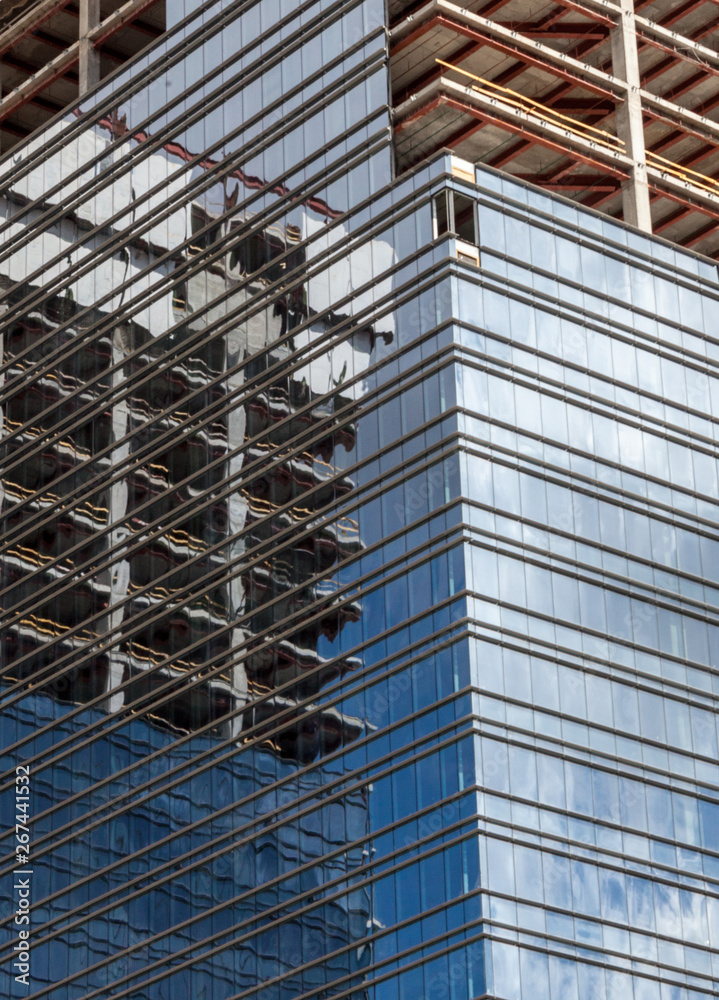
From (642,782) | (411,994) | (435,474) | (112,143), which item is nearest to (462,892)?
(411,994)

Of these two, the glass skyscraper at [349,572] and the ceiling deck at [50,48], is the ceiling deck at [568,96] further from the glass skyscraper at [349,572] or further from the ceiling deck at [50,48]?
the ceiling deck at [50,48]

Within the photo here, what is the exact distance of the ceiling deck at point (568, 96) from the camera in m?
105

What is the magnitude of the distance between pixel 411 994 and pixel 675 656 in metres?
19.4

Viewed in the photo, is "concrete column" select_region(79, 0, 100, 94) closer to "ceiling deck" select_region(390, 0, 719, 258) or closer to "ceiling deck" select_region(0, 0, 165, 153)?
"ceiling deck" select_region(0, 0, 165, 153)

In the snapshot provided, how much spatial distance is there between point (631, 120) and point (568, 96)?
4.50 m

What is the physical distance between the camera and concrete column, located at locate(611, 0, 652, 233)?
107250 mm

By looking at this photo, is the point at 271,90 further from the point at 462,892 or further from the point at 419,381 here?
the point at 462,892

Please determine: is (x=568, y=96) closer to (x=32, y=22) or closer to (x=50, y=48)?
(x=32, y=22)

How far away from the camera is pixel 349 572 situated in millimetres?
97062

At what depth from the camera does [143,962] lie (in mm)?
101875

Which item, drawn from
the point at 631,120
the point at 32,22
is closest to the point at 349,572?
the point at 631,120

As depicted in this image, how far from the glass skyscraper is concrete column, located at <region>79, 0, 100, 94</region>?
492cm

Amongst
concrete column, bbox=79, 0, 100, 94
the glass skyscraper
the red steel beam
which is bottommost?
the glass skyscraper

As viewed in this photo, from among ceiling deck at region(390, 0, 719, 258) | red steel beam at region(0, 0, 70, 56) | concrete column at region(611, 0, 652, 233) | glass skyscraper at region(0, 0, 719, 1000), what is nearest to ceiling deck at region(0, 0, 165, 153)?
red steel beam at region(0, 0, 70, 56)
